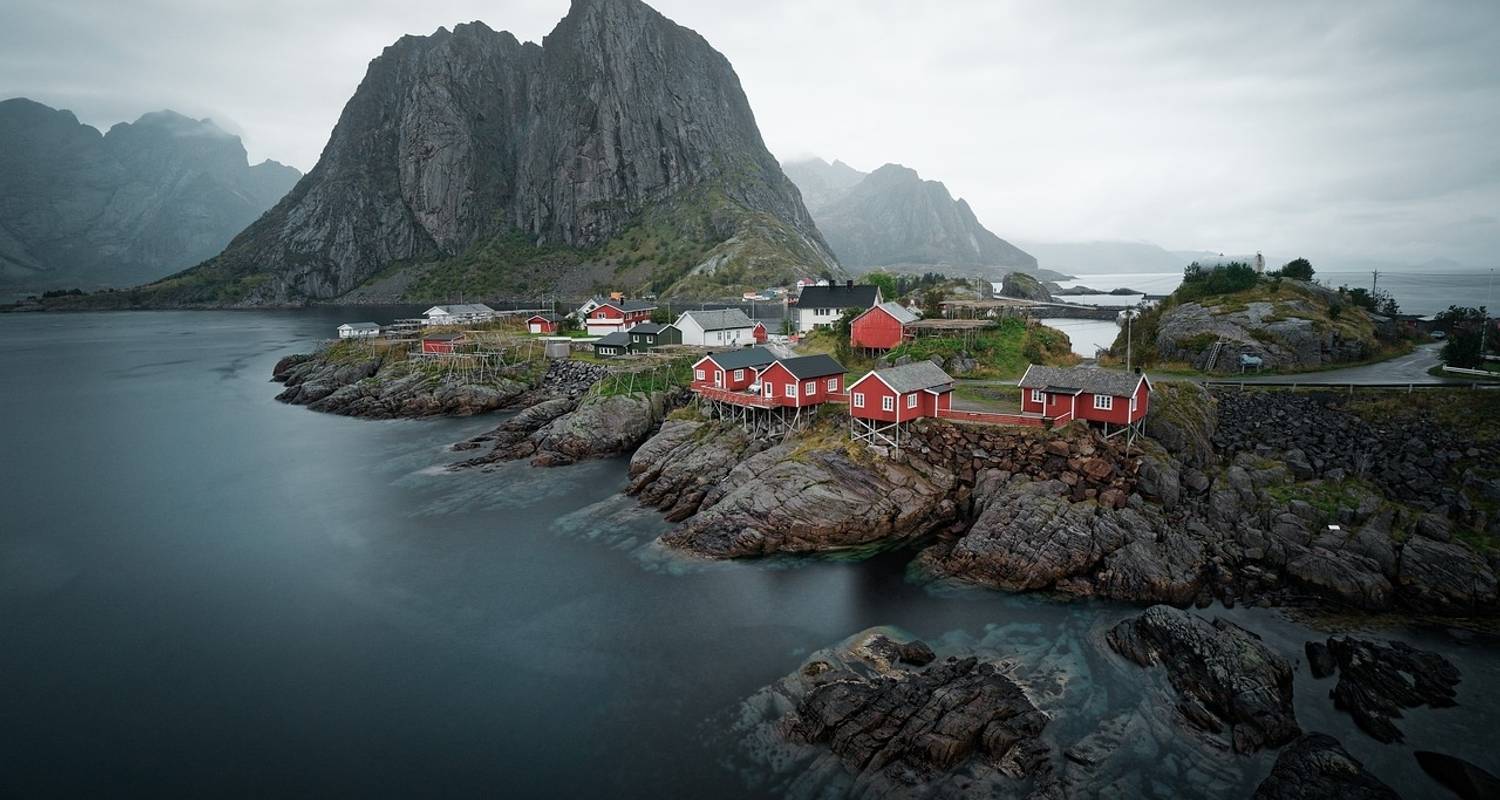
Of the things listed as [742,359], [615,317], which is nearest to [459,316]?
[615,317]

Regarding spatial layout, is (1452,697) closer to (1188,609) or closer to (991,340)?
(1188,609)

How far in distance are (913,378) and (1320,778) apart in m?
22.0

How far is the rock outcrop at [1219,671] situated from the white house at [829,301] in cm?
4456

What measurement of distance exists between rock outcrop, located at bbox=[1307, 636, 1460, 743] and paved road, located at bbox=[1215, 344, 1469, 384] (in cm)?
2560

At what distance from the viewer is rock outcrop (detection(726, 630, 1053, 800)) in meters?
16.6

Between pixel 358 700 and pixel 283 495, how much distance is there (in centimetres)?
2589

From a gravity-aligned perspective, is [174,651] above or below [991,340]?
below

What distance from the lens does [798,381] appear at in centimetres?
3841

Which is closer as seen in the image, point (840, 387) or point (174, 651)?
point (174, 651)

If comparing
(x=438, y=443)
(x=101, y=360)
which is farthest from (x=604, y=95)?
(x=438, y=443)

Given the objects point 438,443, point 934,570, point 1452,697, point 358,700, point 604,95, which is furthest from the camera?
point 604,95

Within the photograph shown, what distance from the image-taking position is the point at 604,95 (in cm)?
19925

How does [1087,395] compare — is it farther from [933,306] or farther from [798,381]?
[933,306]

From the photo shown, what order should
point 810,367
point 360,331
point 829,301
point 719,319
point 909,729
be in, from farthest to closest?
point 360,331
point 719,319
point 829,301
point 810,367
point 909,729
